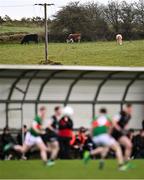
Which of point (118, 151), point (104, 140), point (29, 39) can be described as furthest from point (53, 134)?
point (29, 39)

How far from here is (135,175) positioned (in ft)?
59.1

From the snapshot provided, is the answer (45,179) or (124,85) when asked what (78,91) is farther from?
(45,179)

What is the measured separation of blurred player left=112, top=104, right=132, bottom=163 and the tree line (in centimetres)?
3890

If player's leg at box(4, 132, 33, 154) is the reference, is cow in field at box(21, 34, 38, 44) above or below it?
below

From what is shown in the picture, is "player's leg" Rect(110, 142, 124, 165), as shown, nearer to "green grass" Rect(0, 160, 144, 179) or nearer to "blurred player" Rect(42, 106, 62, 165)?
"green grass" Rect(0, 160, 144, 179)

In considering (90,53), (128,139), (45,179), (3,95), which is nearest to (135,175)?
(128,139)

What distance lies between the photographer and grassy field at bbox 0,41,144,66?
4583 centimetres

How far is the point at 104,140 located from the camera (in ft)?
56.3

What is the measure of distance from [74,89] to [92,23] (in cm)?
3766

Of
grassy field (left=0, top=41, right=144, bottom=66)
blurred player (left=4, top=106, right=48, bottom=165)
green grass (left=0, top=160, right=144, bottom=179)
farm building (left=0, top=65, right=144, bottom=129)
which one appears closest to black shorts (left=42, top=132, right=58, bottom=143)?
blurred player (left=4, top=106, right=48, bottom=165)

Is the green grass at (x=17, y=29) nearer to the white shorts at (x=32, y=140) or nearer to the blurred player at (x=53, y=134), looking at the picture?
the white shorts at (x=32, y=140)

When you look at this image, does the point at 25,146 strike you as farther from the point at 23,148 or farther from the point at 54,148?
the point at 54,148

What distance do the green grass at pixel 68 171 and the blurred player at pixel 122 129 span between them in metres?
0.61

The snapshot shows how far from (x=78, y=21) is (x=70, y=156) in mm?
38510
